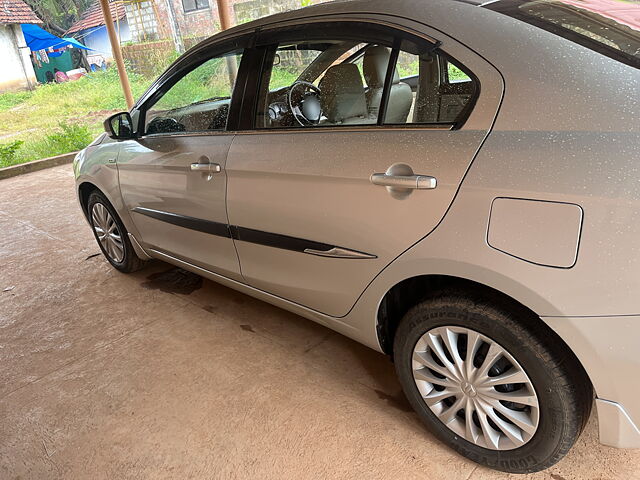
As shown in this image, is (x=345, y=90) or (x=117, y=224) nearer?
(x=345, y=90)

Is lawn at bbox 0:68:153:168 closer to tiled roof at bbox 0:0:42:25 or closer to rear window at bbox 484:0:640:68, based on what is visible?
tiled roof at bbox 0:0:42:25

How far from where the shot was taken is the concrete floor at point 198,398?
5.90ft

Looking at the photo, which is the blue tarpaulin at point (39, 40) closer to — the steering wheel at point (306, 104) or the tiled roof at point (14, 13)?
the tiled roof at point (14, 13)

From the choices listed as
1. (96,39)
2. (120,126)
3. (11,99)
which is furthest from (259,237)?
(96,39)

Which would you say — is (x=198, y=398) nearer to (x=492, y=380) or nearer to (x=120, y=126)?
(x=492, y=380)

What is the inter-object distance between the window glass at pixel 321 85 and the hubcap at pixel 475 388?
2.70 feet

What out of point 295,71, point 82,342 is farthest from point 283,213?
point 82,342

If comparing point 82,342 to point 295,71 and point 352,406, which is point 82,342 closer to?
point 352,406

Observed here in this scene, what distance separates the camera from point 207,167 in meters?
2.24

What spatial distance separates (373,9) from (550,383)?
1.38 m

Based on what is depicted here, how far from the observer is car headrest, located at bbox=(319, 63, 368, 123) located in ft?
6.17

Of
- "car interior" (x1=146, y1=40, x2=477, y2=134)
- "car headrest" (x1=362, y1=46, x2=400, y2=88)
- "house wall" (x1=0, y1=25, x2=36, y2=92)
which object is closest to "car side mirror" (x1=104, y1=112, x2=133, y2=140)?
"car interior" (x1=146, y1=40, x2=477, y2=134)

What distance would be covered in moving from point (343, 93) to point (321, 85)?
0.18 m

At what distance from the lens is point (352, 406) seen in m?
2.05
